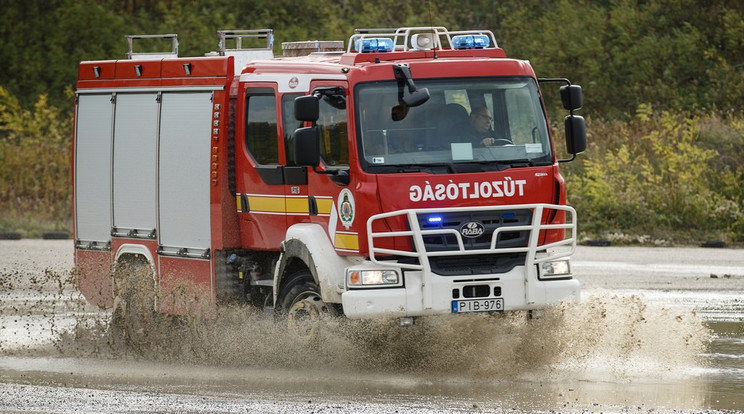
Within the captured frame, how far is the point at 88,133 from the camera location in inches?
596

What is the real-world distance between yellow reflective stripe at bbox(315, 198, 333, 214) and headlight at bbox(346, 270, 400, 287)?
2.76 feet

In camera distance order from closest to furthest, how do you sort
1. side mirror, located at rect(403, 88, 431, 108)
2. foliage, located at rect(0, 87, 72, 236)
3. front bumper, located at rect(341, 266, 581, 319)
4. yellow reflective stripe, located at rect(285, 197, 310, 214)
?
front bumper, located at rect(341, 266, 581, 319) < side mirror, located at rect(403, 88, 431, 108) < yellow reflective stripe, located at rect(285, 197, 310, 214) < foliage, located at rect(0, 87, 72, 236)

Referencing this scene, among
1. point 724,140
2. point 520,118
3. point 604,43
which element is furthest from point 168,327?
point 604,43

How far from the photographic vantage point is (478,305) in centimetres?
1107

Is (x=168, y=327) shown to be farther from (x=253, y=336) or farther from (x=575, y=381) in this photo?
(x=575, y=381)

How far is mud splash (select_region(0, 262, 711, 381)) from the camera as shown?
11.4 meters

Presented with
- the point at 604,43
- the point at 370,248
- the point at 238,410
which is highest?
the point at 604,43

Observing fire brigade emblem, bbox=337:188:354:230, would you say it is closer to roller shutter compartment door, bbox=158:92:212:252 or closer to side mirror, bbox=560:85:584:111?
roller shutter compartment door, bbox=158:92:212:252

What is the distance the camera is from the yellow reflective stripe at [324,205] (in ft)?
38.2

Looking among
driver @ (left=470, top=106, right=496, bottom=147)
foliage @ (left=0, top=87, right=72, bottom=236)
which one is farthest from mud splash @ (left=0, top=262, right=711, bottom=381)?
foliage @ (left=0, top=87, right=72, bottom=236)

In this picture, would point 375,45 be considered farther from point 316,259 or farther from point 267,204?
point 316,259

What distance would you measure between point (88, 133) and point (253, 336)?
403 cm

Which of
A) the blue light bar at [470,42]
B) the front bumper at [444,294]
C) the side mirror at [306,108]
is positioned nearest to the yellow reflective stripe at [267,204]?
the side mirror at [306,108]

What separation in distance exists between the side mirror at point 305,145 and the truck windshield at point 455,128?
37 centimetres
